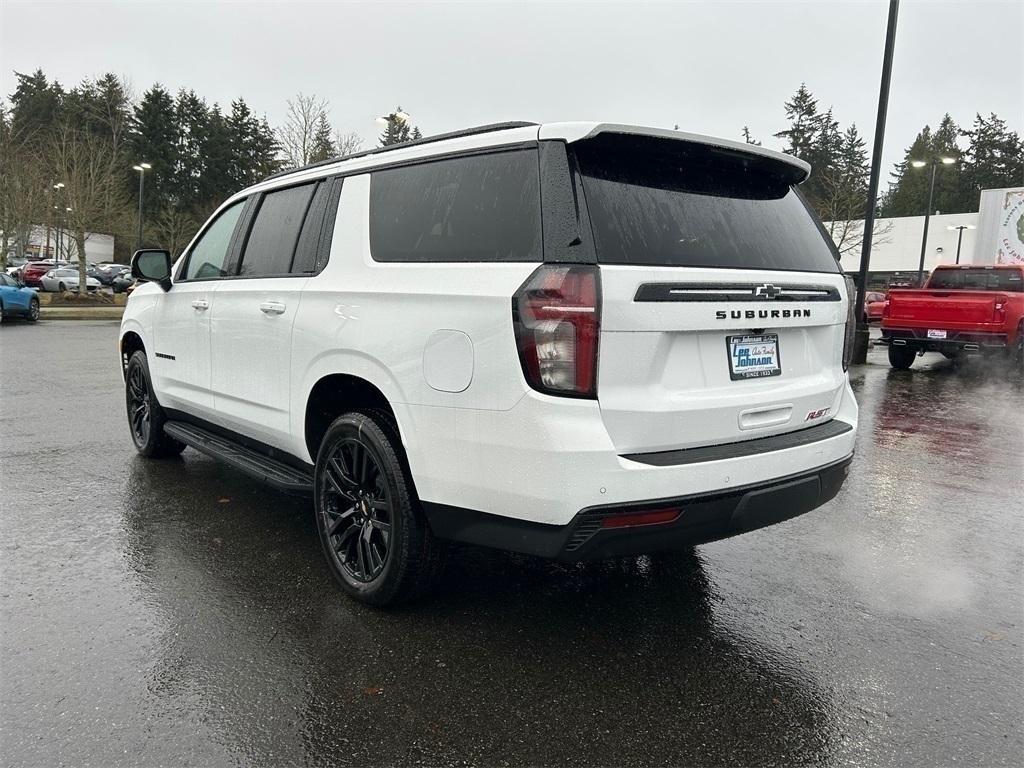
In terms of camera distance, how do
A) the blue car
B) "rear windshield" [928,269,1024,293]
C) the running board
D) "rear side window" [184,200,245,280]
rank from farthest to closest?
the blue car < "rear windshield" [928,269,1024,293] < "rear side window" [184,200,245,280] < the running board

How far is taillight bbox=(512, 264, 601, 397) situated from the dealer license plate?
65 centimetres

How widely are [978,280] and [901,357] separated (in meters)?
2.08

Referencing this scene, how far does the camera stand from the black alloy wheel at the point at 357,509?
10.2 feet

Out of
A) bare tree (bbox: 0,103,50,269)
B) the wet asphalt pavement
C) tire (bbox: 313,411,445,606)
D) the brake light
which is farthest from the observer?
bare tree (bbox: 0,103,50,269)

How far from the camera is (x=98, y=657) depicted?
2.78 meters

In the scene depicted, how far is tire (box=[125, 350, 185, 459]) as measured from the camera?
5.44m

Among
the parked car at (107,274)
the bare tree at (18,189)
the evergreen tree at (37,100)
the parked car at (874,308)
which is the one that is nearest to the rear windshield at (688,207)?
the parked car at (874,308)

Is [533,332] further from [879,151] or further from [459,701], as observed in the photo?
[879,151]

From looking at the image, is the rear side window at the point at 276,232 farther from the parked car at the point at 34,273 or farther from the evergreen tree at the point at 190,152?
the evergreen tree at the point at 190,152

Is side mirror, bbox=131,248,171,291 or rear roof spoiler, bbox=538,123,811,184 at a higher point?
rear roof spoiler, bbox=538,123,811,184

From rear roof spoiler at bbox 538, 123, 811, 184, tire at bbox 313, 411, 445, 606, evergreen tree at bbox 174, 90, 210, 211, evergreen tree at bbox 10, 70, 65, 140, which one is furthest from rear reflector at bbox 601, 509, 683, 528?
evergreen tree at bbox 10, 70, 65, 140

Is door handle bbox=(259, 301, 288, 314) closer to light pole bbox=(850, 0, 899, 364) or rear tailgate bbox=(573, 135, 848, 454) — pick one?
rear tailgate bbox=(573, 135, 848, 454)

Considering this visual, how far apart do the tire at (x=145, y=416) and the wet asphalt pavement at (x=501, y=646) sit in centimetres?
62

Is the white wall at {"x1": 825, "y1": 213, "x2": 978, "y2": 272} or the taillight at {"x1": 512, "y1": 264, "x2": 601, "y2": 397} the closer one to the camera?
the taillight at {"x1": 512, "y1": 264, "x2": 601, "y2": 397}
